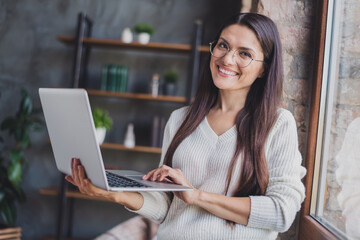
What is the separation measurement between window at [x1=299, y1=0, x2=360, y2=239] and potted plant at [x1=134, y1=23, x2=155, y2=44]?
7.15 feet

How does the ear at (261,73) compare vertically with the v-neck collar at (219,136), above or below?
above

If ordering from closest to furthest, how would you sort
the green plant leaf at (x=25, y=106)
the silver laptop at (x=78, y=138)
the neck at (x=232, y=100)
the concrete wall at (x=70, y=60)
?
1. the silver laptop at (x=78, y=138)
2. the neck at (x=232, y=100)
3. the green plant leaf at (x=25, y=106)
4. the concrete wall at (x=70, y=60)

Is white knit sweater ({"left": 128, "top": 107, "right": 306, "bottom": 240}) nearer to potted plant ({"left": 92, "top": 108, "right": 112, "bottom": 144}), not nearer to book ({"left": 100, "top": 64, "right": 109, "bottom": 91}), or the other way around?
potted plant ({"left": 92, "top": 108, "right": 112, "bottom": 144})

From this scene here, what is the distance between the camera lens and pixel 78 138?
118 cm

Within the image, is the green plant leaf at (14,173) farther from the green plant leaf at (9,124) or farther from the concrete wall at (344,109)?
the concrete wall at (344,109)

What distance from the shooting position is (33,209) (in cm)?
412

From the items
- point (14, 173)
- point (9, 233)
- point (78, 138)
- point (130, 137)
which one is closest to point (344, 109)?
point (78, 138)

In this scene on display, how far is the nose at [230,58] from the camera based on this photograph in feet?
4.80

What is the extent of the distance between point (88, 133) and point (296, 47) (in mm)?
1113

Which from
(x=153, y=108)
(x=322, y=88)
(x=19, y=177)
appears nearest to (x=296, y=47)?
(x=322, y=88)

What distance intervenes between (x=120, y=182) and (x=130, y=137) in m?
2.46

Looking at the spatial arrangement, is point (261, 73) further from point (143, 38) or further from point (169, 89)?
point (143, 38)

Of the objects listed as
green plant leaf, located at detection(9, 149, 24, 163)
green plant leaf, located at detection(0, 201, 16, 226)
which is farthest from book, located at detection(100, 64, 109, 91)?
green plant leaf, located at detection(0, 201, 16, 226)

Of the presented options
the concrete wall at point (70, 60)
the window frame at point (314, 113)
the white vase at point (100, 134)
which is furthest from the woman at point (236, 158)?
the concrete wall at point (70, 60)
